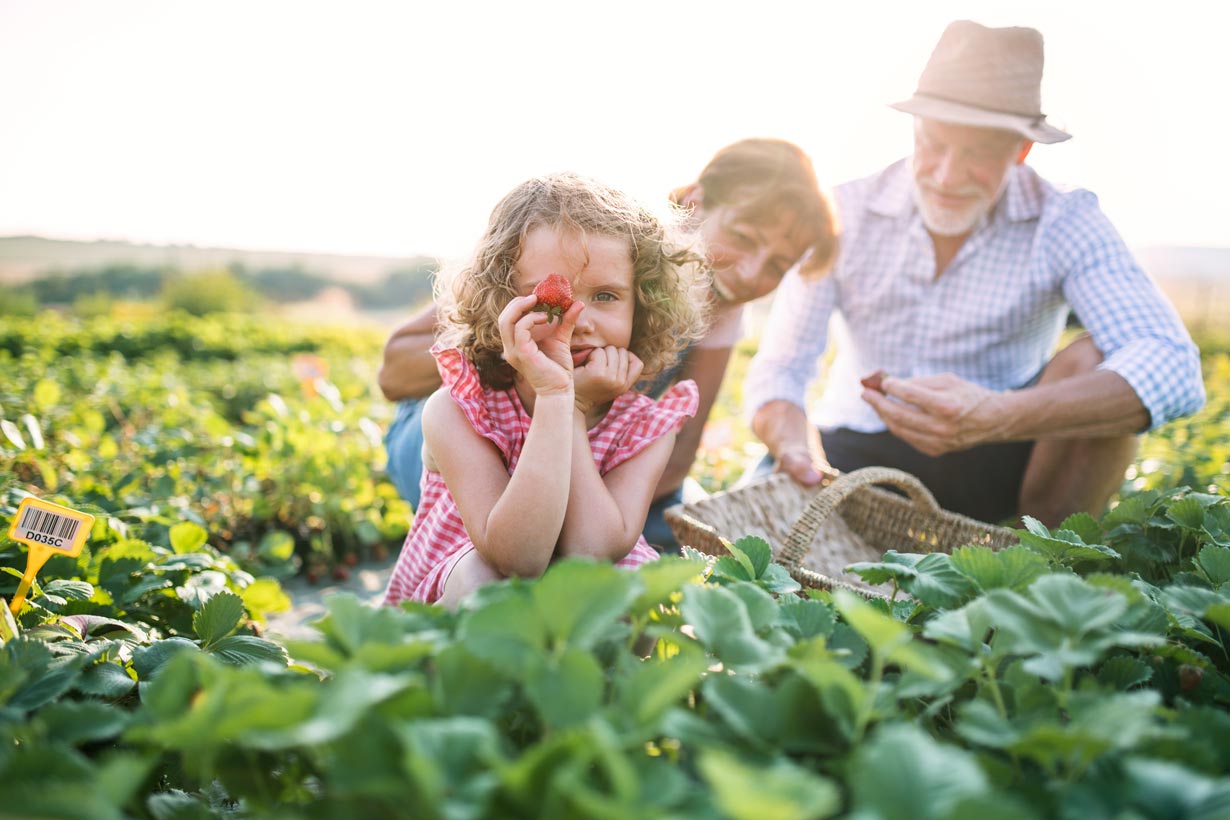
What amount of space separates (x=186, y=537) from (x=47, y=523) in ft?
1.95

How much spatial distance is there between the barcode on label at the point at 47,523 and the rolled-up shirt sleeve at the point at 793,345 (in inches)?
81.8

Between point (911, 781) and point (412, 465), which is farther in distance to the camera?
point (412, 465)

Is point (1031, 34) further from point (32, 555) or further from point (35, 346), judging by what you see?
point (35, 346)

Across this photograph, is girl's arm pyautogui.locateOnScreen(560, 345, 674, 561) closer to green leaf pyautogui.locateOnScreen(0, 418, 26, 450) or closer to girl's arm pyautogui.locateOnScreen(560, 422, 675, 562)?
girl's arm pyautogui.locateOnScreen(560, 422, 675, 562)

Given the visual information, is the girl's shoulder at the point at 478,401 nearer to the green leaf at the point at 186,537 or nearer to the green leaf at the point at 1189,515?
the green leaf at the point at 186,537

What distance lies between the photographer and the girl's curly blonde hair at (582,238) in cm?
158

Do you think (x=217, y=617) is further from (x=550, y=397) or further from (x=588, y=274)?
(x=588, y=274)

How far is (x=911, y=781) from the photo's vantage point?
543 millimetres

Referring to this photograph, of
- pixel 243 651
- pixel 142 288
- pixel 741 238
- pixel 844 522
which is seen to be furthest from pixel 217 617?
pixel 142 288

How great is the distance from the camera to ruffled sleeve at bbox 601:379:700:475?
171cm

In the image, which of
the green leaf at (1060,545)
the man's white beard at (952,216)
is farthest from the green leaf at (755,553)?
the man's white beard at (952,216)

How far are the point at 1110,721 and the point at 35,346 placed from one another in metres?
8.34

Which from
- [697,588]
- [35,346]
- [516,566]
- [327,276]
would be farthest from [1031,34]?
[327,276]

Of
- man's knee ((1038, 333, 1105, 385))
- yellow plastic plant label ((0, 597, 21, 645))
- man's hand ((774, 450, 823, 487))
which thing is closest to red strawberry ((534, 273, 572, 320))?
yellow plastic plant label ((0, 597, 21, 645))
